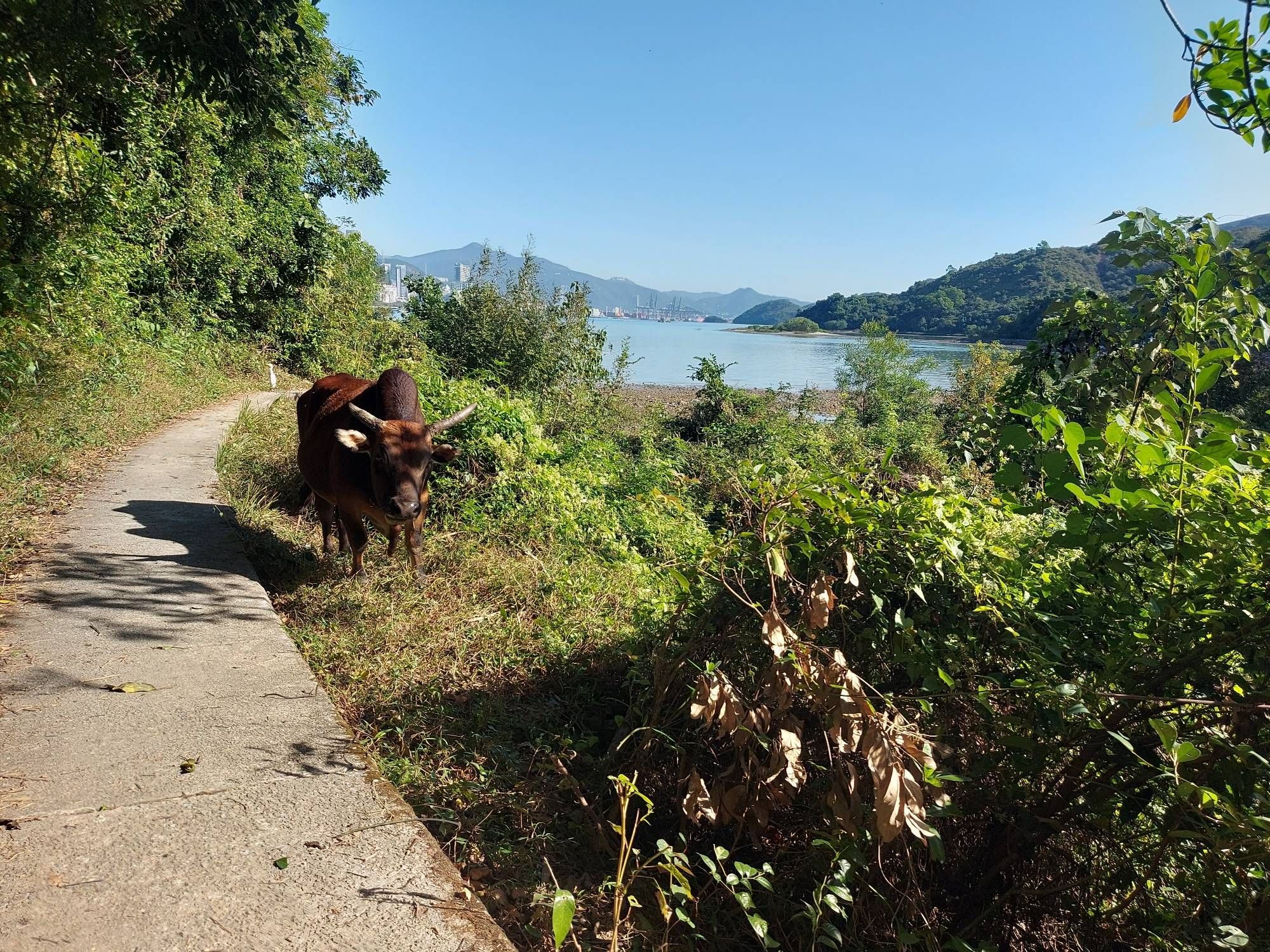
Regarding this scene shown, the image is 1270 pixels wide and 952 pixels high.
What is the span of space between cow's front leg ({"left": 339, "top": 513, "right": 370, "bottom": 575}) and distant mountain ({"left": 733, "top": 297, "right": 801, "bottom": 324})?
14138 cm

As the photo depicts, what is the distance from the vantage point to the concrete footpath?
79.4 inches

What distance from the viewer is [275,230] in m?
19.6

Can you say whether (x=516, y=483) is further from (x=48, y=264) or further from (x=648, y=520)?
(x=48, y=264)

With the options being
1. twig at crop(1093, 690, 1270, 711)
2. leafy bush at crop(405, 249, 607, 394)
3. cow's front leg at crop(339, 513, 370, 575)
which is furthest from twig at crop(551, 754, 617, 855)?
leafy bush at crop(405, 249, 607, 394)

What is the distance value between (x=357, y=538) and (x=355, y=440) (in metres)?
0.76

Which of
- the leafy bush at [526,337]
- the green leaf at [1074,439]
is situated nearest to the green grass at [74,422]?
the leafy bush at [526,337]

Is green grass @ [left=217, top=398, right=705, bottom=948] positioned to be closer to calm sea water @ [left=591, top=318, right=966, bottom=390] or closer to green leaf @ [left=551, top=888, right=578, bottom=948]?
green leaf @ [left=551, top=888, right=578, bottom=948]

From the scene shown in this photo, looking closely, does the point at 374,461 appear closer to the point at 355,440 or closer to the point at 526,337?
the point at 355,440

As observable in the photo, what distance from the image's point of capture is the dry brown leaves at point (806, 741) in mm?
2031

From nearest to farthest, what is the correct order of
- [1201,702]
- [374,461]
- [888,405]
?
[1201,702]
[374,461]
[888,405]

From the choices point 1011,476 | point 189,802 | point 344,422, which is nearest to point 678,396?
point 344,422

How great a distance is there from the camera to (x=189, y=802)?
2.50m

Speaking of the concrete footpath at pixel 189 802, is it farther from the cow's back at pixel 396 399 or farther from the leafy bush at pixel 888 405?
the leafy bush at pixel 888 405

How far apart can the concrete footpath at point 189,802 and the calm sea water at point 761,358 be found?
12947 mm
